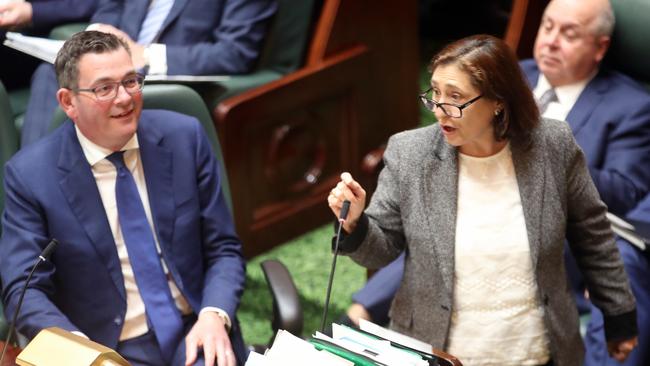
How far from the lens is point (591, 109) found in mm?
2768

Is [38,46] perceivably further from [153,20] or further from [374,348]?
[374,348]

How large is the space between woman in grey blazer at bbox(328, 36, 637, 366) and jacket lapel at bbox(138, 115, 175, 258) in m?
0.45

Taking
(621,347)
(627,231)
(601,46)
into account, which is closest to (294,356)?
(621,347)

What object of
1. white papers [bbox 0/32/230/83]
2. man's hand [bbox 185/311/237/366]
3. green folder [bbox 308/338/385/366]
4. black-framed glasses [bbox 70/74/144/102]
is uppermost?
black-framed glasses [bbox 70/74/144/102]

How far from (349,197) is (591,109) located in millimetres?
1158

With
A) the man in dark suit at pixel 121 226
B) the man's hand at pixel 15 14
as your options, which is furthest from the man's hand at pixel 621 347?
the man's hand at pixel 15 14

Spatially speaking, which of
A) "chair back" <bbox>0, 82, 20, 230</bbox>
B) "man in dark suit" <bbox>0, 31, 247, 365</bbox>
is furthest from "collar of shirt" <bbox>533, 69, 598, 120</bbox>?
"chair back" <bbox>0, 82, 20, 230</bbox>

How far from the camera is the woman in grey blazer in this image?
2008 millimetres

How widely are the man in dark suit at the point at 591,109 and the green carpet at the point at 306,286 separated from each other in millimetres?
582

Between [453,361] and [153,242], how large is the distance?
817 millimetres

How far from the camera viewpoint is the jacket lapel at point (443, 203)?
2.03m

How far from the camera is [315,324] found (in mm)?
3131

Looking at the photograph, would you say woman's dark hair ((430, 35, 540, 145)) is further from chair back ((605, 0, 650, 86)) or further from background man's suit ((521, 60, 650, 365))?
chair back ((605, 0, 650, 86))

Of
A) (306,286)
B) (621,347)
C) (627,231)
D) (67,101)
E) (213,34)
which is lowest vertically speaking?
(306,286)
